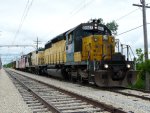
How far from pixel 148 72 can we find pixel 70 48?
4.89m

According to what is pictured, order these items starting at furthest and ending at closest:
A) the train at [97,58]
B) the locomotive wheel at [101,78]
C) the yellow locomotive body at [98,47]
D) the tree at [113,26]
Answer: the tree at [113,26]
the yellow locomotive body at [98,47]
the train at [97,58]
the locomotive wheel at [101,78]

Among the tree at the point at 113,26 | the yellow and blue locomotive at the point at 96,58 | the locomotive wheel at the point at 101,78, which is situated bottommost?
the locomotive wheel at the point at 101,78

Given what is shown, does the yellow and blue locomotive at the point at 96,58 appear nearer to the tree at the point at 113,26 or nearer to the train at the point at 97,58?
the train at the point at 97,58

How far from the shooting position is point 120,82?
48.3ft

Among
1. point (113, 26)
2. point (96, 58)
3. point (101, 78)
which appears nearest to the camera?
point (101, 78)

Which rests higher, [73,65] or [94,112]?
[73,65]

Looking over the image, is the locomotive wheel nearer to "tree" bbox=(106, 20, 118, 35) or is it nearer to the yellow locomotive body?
the yellow locomotive body

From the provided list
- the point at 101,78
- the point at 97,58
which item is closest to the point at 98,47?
the point at 97,58

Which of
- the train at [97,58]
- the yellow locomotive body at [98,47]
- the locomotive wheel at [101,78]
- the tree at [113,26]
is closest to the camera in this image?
the locomotive wheel at [101,78]

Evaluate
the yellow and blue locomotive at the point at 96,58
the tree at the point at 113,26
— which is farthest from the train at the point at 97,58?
the tree at the point at 113,26

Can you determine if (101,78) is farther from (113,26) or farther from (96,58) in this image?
(113,26)

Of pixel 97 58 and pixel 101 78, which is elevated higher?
pixel 97 58

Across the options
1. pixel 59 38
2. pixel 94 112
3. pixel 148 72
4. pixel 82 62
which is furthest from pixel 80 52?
pixel 94 112

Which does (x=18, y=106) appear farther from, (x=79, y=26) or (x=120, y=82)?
(x=79, y=26)
